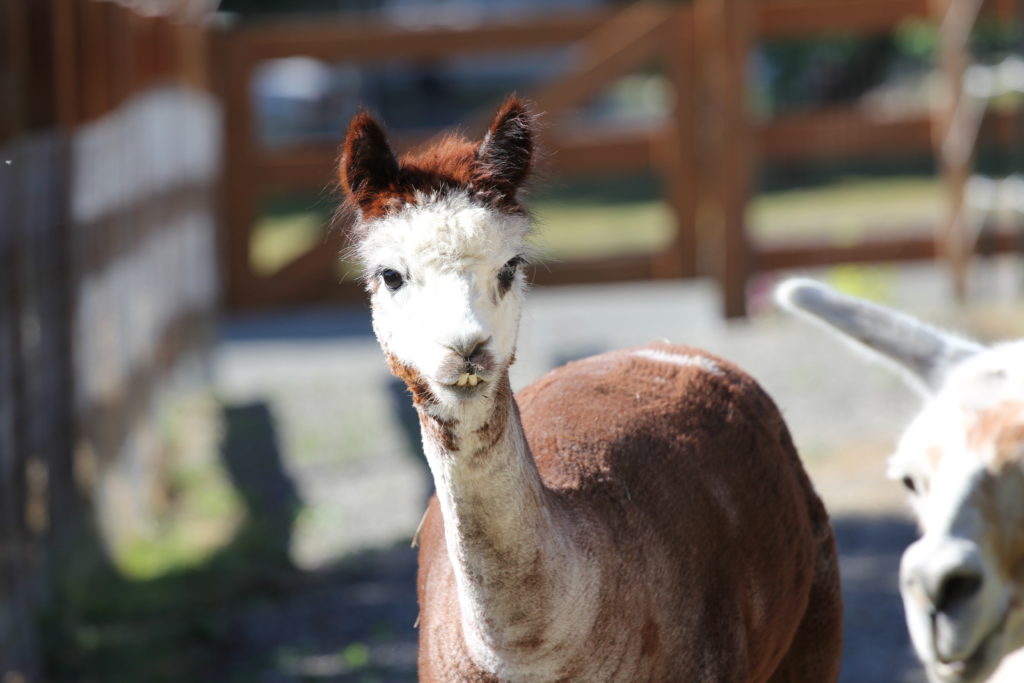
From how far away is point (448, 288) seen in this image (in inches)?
111

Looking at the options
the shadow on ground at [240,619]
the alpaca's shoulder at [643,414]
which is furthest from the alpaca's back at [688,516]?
the shadow on ground at [240,619]

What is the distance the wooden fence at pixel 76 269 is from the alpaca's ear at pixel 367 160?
308 cm

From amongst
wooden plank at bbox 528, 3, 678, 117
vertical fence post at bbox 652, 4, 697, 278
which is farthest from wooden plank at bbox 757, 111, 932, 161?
wooden plank at bbox 528, 3, 678, 117

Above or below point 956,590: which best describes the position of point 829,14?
above

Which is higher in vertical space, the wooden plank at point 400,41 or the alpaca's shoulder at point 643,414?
the wooden plank at point 400,41

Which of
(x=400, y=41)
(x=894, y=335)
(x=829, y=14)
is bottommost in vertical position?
(x=894, y=335)

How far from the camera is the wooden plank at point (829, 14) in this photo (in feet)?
39.8

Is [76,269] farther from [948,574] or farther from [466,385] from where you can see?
[948,574]

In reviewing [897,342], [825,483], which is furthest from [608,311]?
[897,342]

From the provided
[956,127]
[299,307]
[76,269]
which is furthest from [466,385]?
[956,127]

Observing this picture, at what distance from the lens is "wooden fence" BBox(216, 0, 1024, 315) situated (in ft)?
38.5

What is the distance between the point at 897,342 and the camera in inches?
134

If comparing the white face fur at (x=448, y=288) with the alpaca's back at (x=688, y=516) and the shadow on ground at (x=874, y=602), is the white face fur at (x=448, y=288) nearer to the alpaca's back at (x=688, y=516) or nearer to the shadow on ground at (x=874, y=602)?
the alpaca's back at (x=688, y=516)

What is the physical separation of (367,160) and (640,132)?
944 centimetres
